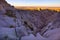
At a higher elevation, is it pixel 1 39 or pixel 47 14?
pixel 1 39

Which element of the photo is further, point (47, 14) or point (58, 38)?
point (47, 14)

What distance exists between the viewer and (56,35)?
15.3 metres

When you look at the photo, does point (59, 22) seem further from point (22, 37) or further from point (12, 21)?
point (22, 37)

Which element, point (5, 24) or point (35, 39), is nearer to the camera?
point (35, 39)

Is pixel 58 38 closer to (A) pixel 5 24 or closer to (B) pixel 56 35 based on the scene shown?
(B) pixel 56 35

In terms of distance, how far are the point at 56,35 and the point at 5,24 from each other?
562 cm

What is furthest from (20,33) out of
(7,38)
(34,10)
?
(34,10)

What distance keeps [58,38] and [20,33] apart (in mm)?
3594

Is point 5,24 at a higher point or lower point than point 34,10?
higher

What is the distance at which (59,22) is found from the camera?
2162 cm

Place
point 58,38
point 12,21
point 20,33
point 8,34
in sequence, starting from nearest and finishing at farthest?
point 58,38
point 8,34
point 20,33
point 12,21

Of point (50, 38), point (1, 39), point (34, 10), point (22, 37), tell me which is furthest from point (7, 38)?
point (34, 10)

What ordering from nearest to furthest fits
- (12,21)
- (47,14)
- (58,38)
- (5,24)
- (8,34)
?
(58,38) → (8,34) → (5,24) → (12,21) → (47,14)

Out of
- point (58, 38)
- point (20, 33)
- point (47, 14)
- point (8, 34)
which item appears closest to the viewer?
point (58, 38)
